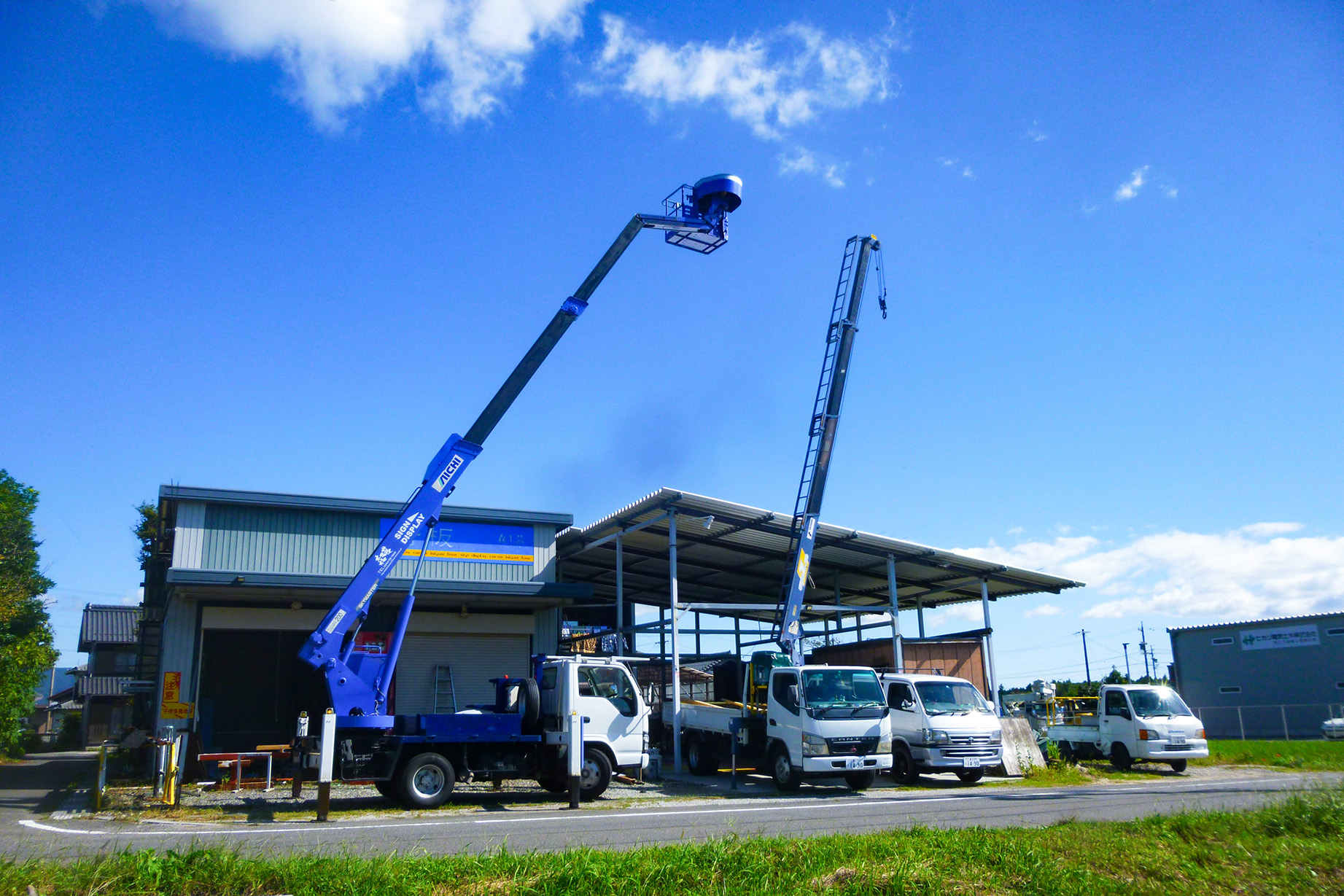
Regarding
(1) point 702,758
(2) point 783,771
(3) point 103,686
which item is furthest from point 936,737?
(3) point 103,686

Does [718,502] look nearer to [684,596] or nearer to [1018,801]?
[1018,801]

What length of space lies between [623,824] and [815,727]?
5.66 meters

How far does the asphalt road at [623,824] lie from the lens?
9336 millimetres

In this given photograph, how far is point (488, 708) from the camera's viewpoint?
16.0 metres

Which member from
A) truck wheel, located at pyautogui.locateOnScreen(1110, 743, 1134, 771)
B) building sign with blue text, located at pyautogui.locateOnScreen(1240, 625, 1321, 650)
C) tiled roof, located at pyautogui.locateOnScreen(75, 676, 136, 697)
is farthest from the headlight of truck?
tiled roof, located at pyautogui.locateOnScreen(75, 676, 136, 697)

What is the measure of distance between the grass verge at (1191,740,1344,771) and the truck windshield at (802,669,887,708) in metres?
7.98

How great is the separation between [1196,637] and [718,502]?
33.8m

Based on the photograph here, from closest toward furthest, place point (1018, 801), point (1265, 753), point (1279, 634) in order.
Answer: point (1018, 801), point (1265, 753), point (1279, 634)

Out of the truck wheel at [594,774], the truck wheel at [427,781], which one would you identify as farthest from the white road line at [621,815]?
the truck wheel at [594,774]

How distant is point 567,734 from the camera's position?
1451cm

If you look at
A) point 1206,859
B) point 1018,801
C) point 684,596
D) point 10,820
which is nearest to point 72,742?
point 684,596

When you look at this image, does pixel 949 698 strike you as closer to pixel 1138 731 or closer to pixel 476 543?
pixel 1138 731

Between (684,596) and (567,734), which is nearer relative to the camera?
(567,734)

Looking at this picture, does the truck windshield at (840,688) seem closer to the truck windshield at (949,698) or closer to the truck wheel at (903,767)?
the truck windshield at (949,698)
